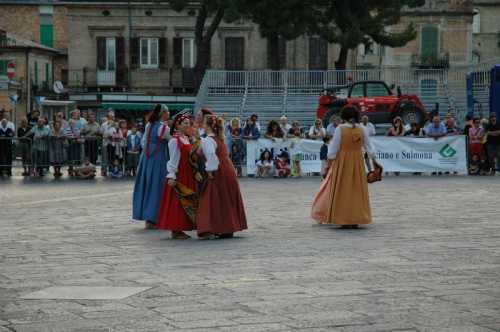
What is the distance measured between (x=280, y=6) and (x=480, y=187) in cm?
2395

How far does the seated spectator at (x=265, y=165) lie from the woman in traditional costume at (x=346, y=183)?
1457 cm

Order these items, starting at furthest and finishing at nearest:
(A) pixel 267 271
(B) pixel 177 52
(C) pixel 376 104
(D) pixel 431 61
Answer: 1. (D) pixel 431 61
2. (B) pixel 177 52
3. (C) pixel 376 104
4. (A) pixel 267 271

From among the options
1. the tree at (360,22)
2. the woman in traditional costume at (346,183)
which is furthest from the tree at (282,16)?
the woman in traditional costume at (346,183)

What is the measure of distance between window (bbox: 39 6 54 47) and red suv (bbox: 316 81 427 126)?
126ft

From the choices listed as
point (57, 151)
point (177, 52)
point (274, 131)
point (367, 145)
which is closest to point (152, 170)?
point (367, 145)

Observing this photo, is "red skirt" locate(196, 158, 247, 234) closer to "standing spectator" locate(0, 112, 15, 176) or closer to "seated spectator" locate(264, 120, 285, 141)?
"seated spectator" locate(264, 120, 285, 141)

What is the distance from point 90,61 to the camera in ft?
214

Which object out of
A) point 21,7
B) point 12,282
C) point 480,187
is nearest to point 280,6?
point 480,187

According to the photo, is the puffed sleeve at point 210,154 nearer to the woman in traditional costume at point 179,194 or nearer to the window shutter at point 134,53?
the woman in traditional costume at point 179,194

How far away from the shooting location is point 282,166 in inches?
1202

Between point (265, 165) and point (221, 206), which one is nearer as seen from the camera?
point (221, 206)

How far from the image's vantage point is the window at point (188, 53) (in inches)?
2589

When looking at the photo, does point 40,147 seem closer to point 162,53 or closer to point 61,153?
point 61,153

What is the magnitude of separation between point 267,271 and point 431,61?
56.7 meters
